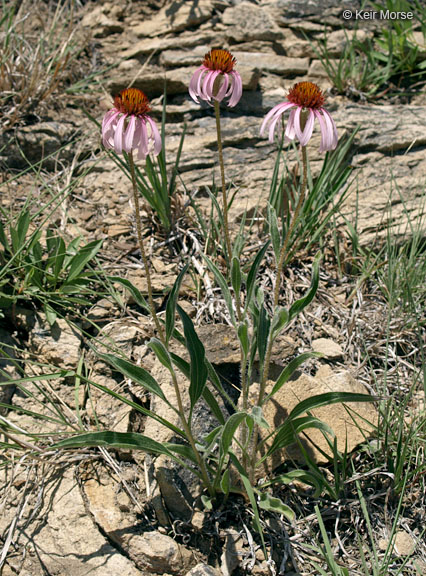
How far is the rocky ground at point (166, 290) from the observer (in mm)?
2039

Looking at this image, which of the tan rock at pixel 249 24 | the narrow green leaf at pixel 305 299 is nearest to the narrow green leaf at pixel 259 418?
the narrow green leaf at pixel 305 299

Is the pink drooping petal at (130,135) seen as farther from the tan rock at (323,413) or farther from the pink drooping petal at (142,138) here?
the tan rock at (323,413)

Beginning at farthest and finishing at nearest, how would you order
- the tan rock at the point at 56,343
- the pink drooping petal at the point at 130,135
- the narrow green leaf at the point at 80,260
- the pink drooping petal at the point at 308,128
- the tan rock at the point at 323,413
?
1. the narrow green leaf at the point at 80,260
2. the tan rock at the point at 56,343
3. the tan rock at the point at 323,413
4. the pink drooping petal at the point at 308,128
5. the pink drooping petal at the point at 130,135

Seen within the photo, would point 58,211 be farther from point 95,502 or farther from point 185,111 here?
point 95,502

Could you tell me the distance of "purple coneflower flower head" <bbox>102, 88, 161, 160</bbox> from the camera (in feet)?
5.33

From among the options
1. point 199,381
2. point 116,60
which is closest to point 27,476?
point 199,381

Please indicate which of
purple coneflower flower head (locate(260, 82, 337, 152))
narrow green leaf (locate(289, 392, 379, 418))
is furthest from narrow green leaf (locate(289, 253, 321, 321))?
purple coneflower flower head (locate(260, 82, 337, 152))

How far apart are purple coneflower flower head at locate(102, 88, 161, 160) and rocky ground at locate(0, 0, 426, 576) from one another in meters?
0.68

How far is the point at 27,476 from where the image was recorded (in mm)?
2127

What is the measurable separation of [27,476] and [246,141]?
247cm

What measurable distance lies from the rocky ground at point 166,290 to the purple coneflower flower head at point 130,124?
2.23 feet

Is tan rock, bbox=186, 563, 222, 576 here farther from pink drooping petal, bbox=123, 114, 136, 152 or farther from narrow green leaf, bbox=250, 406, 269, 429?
pink drooping petal, bbox=123, 114, 136, 152

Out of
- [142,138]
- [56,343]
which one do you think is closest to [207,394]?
[56,343]

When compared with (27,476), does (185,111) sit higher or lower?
higher
